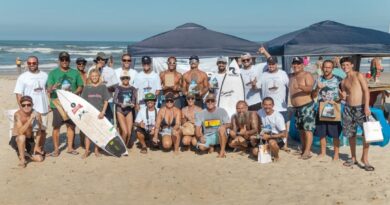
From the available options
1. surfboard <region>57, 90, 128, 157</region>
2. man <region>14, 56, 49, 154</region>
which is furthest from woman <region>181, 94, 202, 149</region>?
man <region>14, 56, 49, 154</region>

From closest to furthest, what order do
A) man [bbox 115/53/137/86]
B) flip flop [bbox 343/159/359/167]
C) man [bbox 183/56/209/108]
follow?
flip flop [bbox 343/159/359/167], man [bbox 183/56/209/108], man [bbox 115/53/137/86]

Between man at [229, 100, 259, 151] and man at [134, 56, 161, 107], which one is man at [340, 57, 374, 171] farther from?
man at [134, 56, 161, 107]

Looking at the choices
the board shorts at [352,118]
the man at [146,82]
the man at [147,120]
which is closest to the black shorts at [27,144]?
the man at [147,120]

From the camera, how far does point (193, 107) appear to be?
270 inches

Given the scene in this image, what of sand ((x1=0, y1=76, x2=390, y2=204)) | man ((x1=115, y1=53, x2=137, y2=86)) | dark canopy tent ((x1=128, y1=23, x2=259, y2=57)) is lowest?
sand ((x1=0, y1=76, x2=390, y2=204))

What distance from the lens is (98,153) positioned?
6.65 m

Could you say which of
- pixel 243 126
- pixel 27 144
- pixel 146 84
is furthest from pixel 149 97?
pixel 27 144

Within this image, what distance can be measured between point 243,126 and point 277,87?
0.80 metres

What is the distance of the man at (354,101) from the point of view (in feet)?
18.2

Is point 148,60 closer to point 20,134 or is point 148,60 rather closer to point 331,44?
point 20,134

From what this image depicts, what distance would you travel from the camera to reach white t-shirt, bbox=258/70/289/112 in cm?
659

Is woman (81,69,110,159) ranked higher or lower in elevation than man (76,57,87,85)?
lower

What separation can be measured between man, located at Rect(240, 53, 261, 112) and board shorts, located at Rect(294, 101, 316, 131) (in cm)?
102

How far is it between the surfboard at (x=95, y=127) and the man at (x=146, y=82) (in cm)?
76
